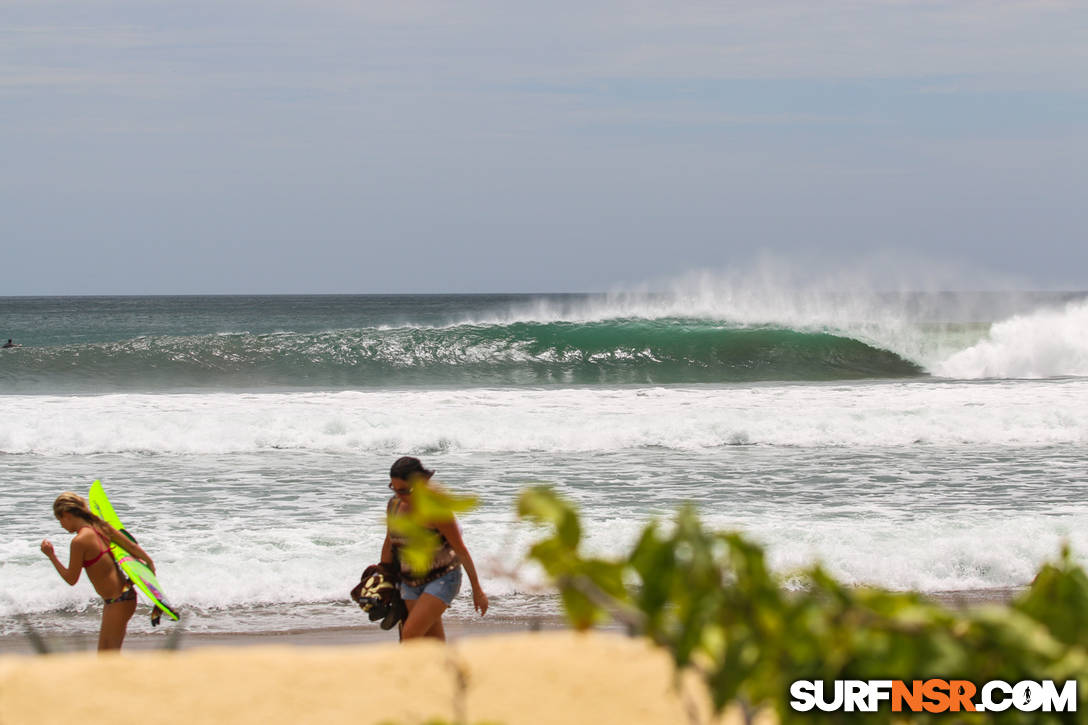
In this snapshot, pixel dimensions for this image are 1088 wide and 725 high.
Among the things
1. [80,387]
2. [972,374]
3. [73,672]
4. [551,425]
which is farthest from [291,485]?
[972,374]

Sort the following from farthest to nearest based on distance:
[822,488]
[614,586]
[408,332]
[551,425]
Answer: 1. [408,332]
2. [551,425]
3. [822,488]
4. [614,586]

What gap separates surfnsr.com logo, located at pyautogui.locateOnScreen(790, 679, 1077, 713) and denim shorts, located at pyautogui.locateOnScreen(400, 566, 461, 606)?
3.65m

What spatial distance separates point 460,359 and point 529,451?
15.2 meters

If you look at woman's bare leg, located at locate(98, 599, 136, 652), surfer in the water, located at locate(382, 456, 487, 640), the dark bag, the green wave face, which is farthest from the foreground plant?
the green wave face

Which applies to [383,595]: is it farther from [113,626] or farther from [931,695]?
[931,695]

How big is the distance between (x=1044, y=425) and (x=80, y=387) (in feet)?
73.4

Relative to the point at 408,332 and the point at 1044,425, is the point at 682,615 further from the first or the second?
the point at 408,332

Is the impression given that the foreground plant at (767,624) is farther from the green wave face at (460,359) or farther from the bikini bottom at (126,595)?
the green wave face at (460,359)

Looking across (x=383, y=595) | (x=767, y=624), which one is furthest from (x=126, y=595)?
(x=767, y=624)

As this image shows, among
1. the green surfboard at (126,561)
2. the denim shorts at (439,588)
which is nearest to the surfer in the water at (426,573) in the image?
the denim shorts at (439,588)

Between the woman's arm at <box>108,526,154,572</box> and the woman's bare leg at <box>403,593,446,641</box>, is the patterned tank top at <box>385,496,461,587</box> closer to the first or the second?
the woman's bare leg at <box>403,593,446,641</box>

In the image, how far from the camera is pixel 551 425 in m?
15.4

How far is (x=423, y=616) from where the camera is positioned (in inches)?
208

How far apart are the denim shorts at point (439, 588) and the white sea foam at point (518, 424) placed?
883 cm
